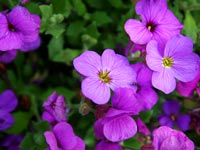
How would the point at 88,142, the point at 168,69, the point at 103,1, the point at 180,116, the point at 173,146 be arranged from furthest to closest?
1. the point at 103,1
2. the point at 180,116
3. the point at 88,142
4. the point at 168,69
5. the point at 173,146

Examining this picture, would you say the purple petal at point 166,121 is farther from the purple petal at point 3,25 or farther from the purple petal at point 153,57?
the purple petal at point 3,25

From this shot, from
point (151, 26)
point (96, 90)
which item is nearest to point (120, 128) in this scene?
point (96, 90)

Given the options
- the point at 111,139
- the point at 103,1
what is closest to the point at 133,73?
the point at 111,139

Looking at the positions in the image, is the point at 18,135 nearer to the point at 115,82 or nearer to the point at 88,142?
the point at 88,142

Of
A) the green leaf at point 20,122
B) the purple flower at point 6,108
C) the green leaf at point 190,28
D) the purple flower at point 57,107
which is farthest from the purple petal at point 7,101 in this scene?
the green leaf at point 190,28

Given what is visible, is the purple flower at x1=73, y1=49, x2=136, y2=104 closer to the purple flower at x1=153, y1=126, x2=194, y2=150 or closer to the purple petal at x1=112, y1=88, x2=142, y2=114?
the purple petal at x1=112, y1=88, x2=142, y2=114

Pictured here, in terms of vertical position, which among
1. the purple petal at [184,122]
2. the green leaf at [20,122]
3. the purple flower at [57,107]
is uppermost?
the purple flower at [57,107]

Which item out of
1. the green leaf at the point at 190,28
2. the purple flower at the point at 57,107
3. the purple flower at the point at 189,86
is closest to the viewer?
the purple flower at the point at 57,107
